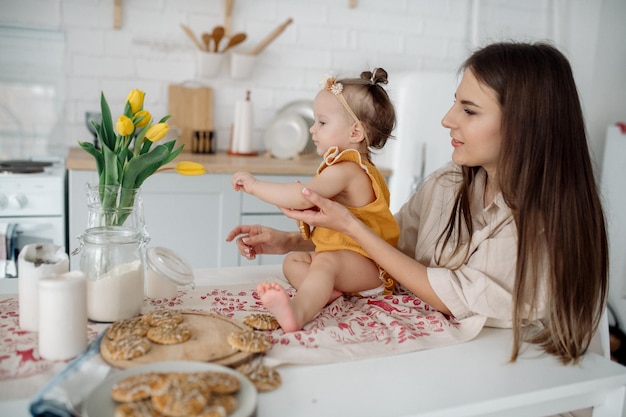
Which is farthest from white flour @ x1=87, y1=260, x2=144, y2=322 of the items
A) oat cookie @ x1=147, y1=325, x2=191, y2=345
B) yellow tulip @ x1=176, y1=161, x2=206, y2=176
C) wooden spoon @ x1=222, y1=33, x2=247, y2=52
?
A: wooden spoon @ x1=222, y1=33, x2=247, y2=52

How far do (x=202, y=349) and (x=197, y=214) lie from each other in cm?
193

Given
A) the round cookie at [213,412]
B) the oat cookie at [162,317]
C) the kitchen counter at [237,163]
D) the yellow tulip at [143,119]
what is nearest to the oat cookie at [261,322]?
the oat cookie at [162,317]

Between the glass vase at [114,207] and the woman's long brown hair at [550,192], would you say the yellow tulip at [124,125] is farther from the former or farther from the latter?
the woman's long brown hair at [550,192]

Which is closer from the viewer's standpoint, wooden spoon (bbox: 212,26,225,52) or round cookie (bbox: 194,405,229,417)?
round cookie (bbox: 194,405,229,417)

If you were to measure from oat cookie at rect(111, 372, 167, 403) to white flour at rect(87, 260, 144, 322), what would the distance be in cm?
30

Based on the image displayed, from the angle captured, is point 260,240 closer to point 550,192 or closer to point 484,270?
point 484,270

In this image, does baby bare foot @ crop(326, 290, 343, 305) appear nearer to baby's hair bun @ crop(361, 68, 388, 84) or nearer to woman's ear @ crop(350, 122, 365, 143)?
woman's ear @ crop(350, 122, 365, 143)

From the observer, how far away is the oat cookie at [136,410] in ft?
2.53

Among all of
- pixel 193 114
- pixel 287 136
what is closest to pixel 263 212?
pixel 287 136

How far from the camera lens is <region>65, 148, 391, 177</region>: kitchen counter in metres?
2.68

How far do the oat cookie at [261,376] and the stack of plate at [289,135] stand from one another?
240cm

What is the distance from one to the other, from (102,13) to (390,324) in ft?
8.63

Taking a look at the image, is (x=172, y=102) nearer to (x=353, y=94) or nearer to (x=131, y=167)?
(x=353, y=94)

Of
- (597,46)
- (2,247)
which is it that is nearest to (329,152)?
(2,247)
